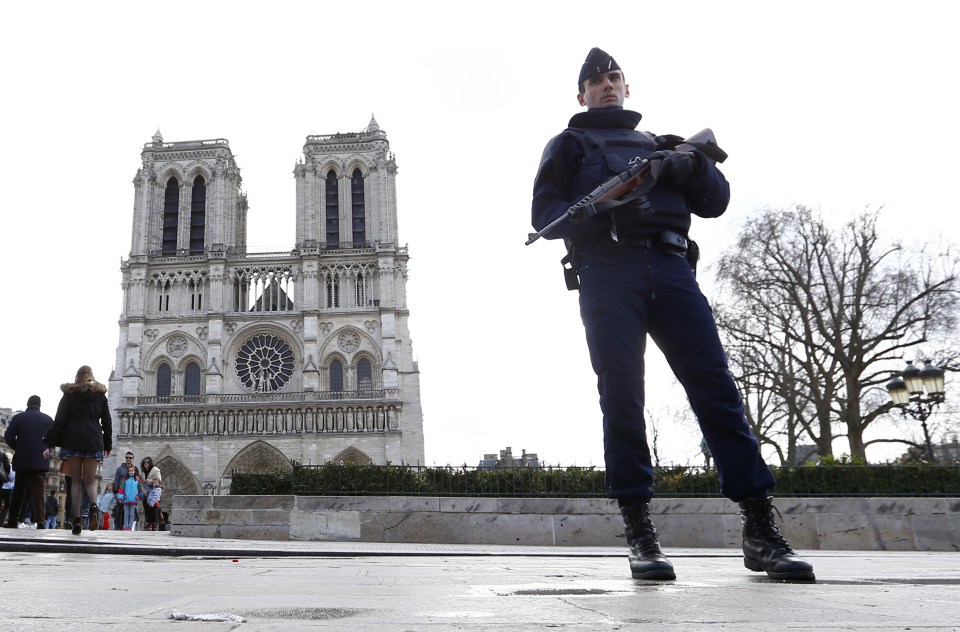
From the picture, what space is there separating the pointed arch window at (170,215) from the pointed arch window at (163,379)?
5.72 metres

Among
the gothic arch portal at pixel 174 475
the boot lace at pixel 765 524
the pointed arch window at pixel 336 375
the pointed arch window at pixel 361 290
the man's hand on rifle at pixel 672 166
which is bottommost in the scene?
the boot lace at pixel 765 524

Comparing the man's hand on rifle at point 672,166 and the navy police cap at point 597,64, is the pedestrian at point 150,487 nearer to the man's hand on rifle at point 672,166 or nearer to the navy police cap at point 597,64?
the navy police cap at point 597,64

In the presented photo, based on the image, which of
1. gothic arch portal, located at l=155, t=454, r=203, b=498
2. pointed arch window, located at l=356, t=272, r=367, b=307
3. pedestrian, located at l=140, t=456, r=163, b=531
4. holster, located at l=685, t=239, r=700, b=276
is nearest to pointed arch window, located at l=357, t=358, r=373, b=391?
pointed arch window, located at l=356, t=272, r=367, b=307

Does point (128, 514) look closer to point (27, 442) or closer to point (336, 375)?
point (27, 442)

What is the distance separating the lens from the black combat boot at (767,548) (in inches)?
102

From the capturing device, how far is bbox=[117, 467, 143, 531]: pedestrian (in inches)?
524

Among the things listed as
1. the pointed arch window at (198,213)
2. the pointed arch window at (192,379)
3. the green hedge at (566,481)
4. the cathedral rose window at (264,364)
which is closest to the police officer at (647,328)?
the green hedge at (566,481)

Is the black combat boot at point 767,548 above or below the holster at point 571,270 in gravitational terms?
below

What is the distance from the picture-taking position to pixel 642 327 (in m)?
3.05

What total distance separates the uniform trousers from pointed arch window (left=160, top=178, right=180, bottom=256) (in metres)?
42.7

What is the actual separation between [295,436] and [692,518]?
31404 mm

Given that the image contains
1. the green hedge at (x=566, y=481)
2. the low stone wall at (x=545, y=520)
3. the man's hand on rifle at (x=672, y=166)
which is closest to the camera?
the man's hand on rifle at (x=672, y=166)

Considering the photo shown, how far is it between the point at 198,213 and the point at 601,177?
4308cm

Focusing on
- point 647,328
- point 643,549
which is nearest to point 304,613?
point 643,549
